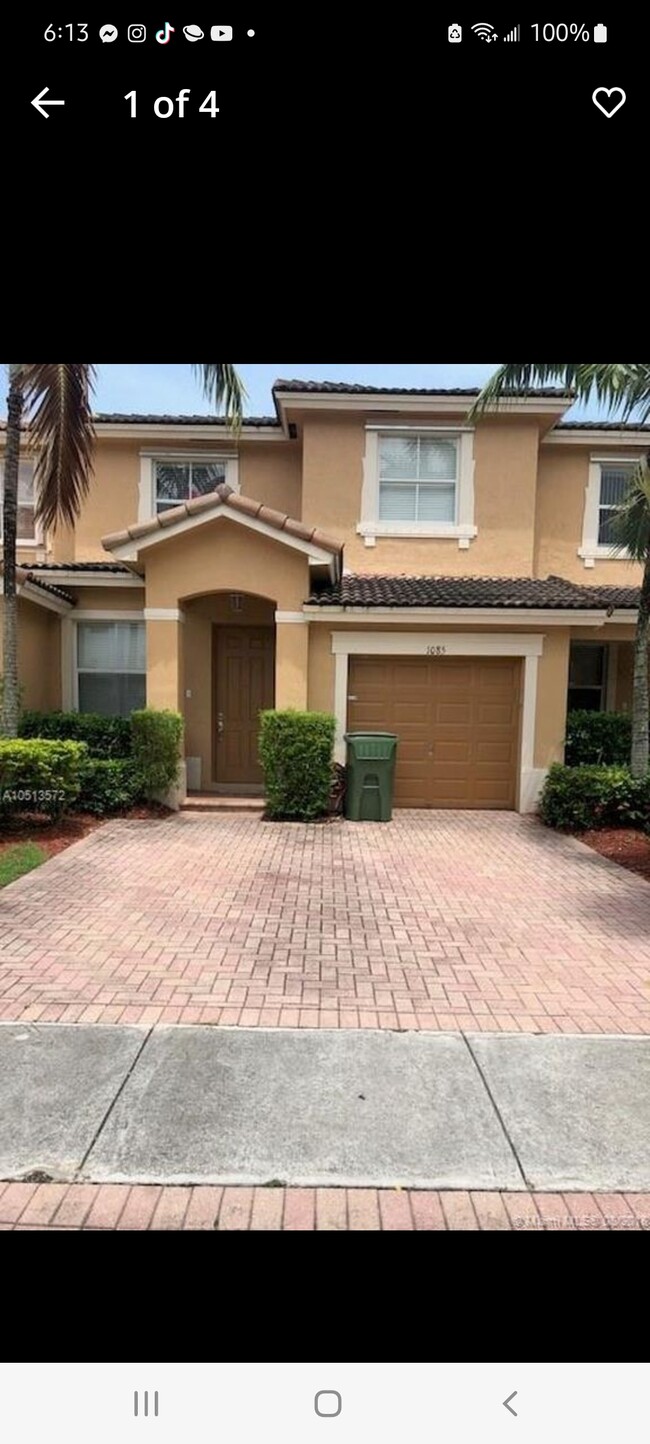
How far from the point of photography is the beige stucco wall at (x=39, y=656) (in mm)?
11836

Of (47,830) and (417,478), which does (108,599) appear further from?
(417,478)

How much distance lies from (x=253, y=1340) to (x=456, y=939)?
13.1ft

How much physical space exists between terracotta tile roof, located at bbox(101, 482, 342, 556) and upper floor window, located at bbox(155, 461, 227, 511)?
3459mm

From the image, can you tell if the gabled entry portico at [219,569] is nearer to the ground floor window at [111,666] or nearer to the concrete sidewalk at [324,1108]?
the ground floor window at [111,666]

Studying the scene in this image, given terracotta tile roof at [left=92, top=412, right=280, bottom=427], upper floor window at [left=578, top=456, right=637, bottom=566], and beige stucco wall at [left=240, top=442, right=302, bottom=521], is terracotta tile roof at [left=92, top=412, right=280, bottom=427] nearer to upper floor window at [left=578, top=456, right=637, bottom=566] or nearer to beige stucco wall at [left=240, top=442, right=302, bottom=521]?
beige stucco wall at [left=240, top=442, right=302, bottom=521]

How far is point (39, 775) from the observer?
8945mm

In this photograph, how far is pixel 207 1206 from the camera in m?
2.73

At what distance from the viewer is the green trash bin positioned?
10.4m

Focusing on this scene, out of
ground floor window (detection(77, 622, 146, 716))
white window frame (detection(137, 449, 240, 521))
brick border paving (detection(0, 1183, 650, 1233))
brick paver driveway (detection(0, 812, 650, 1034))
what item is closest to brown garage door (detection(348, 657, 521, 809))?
brick paver driveway (detection(0, 812, 650, 1034))

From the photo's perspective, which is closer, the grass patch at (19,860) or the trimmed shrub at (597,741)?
the grass patch at (19,860)

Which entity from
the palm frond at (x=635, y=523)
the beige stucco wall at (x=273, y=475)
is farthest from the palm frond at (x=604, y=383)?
the beige stucco wall at (x=273, y=475)

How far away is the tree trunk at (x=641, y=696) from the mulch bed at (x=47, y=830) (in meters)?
7.29
